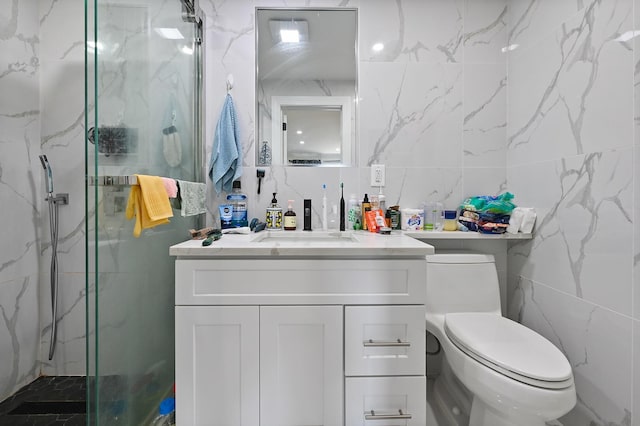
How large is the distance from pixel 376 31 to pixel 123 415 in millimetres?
2005

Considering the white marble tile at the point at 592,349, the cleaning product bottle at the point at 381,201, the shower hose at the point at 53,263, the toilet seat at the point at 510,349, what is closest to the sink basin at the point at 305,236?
the cleaning product bottle at the point at 381,201

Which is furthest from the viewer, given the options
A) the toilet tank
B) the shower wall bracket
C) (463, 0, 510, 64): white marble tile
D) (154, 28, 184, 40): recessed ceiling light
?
(463, 0, 510, 64): white marble tile

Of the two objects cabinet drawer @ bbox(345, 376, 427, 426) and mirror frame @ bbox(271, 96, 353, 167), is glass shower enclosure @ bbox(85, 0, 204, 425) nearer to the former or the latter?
mirror frame @ bbox(271, 96, 353, 167)

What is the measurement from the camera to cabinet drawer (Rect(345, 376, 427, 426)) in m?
0.99

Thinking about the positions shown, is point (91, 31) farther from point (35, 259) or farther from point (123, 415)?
point (35, 259)

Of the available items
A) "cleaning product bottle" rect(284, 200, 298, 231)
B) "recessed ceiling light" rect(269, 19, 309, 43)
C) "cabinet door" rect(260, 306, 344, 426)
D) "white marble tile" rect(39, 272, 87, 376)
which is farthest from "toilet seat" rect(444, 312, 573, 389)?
"white marble tile" rect(39, 272, 87, 376)

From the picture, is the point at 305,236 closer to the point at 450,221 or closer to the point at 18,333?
the point at 450,221

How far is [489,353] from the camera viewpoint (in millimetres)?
946

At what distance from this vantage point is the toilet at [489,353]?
84 centimetres

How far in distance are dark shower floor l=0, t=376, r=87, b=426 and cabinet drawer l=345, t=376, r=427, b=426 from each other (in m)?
1.23

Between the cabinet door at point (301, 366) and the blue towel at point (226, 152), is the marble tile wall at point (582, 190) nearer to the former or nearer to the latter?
the cabinet door at point (301, 366)

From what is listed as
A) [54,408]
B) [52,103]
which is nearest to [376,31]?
[52,103]

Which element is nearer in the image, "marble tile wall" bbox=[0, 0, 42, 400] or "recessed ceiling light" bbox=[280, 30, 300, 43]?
"marble tile wall" bbox=[0, 0, 42, 400]

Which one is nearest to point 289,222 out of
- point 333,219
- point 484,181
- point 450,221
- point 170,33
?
point 333,219
